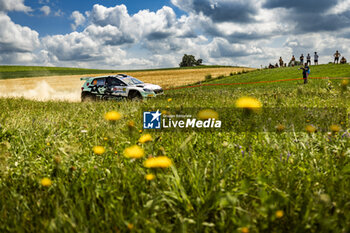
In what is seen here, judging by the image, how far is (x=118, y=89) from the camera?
1441 centimetres

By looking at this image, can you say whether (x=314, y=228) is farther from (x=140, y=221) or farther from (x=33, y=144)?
(x=33, y=144)

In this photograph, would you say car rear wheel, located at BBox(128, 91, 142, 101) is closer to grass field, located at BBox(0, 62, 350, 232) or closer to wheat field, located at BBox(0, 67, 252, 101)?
wheat field, located at BBox(0, 67, 252, 101)

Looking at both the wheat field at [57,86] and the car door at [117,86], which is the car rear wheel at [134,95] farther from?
the wheat field at [57,86]

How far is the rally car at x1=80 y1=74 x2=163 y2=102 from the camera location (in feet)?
45.7

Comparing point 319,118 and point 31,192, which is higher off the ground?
point 319,118

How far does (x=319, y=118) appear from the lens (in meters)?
4.61

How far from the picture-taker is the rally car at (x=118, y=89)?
13.9 meters

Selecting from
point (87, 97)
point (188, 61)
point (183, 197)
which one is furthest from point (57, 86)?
point (188, 61)

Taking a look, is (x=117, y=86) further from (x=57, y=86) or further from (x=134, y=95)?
(x=57, y=86)

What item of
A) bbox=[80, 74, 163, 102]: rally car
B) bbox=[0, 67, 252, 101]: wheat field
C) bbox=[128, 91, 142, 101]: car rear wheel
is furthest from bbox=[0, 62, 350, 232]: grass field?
bbox=[0, 67, 252, 101]: wheat field

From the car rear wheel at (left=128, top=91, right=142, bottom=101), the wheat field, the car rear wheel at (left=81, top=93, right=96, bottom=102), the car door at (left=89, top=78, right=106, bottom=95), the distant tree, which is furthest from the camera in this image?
the distant tree

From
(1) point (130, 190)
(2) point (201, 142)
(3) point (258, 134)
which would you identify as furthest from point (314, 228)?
(3) point (258, 134)

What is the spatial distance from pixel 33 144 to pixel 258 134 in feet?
10.7

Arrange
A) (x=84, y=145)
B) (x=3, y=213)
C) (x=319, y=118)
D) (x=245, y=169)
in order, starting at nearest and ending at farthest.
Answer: (x=3, y=213) → (x=245, y=169) → (x=84, y=145) → (x=319, y=118)
